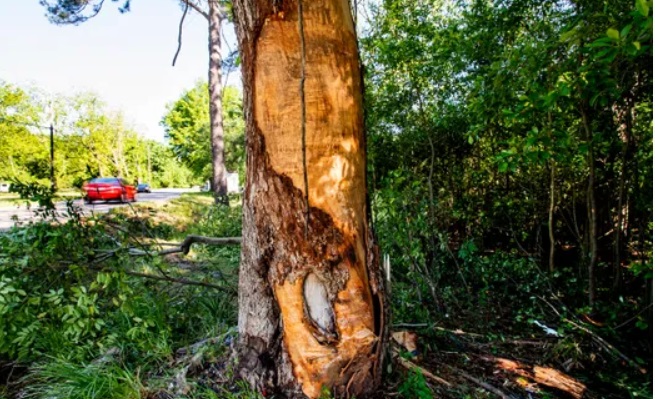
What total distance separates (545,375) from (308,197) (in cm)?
222

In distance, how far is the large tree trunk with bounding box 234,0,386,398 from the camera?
1.57 metres

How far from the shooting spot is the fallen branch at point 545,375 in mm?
2348

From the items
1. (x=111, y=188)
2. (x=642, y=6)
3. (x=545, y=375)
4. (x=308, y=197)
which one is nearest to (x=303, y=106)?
(x=308, y=197)

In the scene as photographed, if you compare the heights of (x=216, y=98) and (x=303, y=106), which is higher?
(x=216, y=98)

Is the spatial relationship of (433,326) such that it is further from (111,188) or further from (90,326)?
(111,188)

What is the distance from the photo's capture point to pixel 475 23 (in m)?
4.21

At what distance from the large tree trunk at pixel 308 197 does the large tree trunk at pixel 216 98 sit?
33.7 ft

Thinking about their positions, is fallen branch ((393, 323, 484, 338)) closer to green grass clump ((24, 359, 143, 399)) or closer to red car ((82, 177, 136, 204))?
green grass clump ((24, 359, 143, 399))

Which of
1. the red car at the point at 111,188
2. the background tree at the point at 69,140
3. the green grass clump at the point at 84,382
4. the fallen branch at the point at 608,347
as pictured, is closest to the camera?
the green grass clump at the point at 84,382

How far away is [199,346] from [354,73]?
5.95ft

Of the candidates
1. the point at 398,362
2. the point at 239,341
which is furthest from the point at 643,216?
the point at 239,341

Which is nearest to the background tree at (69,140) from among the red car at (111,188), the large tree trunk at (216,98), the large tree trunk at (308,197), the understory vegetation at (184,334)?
the red car at (111,188)

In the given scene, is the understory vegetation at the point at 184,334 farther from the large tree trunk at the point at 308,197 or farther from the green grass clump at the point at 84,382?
the large tree trunk at the point at 308,197

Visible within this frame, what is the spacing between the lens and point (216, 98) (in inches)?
476
